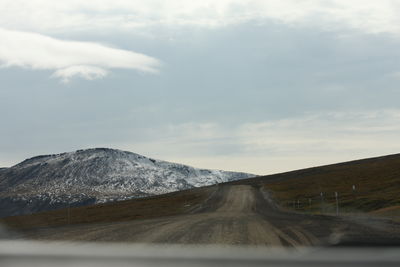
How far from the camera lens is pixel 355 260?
4531 millimetres

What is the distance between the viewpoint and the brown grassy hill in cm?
5903

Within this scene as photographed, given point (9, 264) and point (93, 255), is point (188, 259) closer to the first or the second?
point (93, 255)

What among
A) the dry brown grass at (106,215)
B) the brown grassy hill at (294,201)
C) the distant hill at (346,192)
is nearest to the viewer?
the dry brown grass at (106,215)

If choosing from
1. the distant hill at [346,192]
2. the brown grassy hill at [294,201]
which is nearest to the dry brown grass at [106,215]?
the brown grassy hill at [294,201]

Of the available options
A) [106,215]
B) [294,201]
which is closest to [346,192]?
[294,201]

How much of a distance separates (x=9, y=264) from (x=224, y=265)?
2.29 m

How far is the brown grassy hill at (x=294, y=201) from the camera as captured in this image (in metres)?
59.0

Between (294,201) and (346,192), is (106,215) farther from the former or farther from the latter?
(346,192)

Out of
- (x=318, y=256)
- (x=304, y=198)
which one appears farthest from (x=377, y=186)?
(x=318, y=256)

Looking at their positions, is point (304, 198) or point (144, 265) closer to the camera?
point (144, 265)

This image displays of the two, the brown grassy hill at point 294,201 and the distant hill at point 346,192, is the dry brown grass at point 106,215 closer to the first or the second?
the brown grassy hill at point 294,201

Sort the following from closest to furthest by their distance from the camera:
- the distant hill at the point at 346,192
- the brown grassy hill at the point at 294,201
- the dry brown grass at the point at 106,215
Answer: the dry brown grass at the point at 106,215
the brown grassy hill at the point at 294,201
the distant hill at the point at 346,192

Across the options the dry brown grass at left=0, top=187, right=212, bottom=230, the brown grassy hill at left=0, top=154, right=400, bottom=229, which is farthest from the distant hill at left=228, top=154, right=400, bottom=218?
the dry brown grass at left=0, top=187, right=212, bottom=230

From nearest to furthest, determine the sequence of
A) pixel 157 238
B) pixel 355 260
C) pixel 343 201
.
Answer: pixel 355 260
pixel 157 238
pixel 343 201
